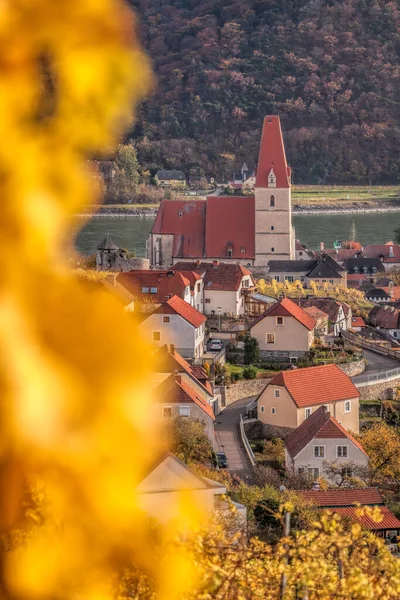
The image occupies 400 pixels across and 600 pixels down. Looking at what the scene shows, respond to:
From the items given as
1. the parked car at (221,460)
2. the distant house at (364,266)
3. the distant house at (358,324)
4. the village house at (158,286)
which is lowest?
the parked car at (221,460)

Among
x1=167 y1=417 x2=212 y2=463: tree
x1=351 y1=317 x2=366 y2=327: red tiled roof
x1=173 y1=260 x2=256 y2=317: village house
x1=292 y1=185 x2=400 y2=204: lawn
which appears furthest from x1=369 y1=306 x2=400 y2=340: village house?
x1=292 y1=185 x2=400 y2=204: lawn

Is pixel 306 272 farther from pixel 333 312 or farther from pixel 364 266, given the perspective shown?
pixel 364 266

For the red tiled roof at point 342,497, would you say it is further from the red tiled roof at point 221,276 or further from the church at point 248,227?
the church at point 248,227

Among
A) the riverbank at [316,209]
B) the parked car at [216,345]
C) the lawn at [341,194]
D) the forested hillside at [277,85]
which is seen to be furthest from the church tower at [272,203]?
the forested hillside at [277,85]

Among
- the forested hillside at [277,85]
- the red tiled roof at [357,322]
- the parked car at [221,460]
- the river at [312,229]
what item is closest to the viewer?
the parked car at [221,460]

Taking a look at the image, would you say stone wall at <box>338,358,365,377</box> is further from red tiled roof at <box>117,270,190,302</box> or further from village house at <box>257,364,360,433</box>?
red tiled roof at <box>117,270,190,302</box>

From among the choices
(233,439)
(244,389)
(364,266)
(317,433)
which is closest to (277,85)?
(364,266)

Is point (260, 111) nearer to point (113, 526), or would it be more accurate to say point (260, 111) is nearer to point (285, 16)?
point (285, 16)

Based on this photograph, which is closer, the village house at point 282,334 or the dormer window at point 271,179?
the village house at point 282,334

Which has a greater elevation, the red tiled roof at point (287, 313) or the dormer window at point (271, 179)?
the dormer window at point (271, 179)
